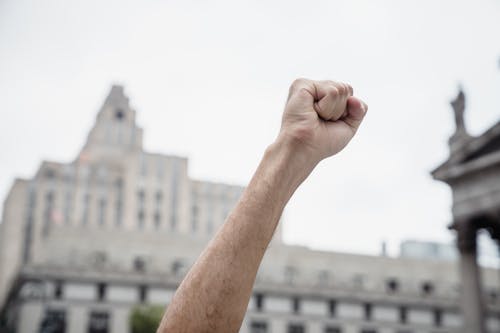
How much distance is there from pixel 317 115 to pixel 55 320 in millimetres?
50498

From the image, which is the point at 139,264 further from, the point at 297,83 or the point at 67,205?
the point at 297,83

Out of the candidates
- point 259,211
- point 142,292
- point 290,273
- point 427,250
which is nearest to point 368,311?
point 290,273

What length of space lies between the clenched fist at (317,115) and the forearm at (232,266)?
13cm

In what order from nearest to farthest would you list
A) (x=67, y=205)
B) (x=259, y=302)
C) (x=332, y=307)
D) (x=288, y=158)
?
(x=288, y=158) → (x=259, y=302) → (x=332, y=307) → (x=67, y=205)

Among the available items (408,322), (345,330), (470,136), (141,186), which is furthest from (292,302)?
(141,186)

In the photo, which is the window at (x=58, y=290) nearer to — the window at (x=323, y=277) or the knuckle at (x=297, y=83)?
A: the window at (x=323, y=277)

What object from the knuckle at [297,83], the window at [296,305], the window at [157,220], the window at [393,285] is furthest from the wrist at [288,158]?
the window at [157,220]

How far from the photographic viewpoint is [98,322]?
1991 inches

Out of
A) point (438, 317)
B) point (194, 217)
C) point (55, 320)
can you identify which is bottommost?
point (55, 320)

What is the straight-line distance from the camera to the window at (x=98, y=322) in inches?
1987

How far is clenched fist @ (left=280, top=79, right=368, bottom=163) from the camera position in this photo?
2.10 meters

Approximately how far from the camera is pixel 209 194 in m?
94.8

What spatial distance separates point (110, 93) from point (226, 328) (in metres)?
101

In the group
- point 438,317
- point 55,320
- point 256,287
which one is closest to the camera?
point 55,320
